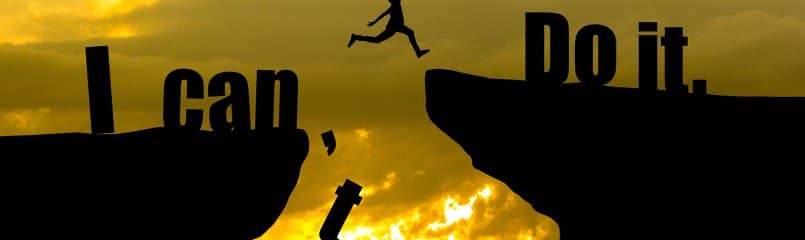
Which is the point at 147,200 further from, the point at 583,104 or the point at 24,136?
the point at 583,104

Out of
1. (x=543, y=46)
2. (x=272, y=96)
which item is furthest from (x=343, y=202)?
(x=543, y=46)

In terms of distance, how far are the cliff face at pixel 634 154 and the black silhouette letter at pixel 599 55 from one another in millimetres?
732

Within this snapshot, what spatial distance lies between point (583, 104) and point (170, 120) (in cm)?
500

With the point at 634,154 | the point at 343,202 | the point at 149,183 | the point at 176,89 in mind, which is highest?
the point at 176,89

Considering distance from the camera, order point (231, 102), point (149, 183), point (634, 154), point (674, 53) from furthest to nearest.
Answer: point (149, 183) → point (231, 102) → point (634, 154) → point (674, 53)

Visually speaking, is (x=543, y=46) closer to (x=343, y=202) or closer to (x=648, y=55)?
(x=648, y=55)

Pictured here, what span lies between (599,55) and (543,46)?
60 centimetres

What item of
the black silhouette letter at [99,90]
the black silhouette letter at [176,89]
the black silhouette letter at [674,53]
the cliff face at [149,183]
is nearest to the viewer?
the black silhouette letter at [674,53]

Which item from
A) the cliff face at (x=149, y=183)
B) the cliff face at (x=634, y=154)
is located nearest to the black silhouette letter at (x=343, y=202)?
the cliff face at (x=149, y=183)

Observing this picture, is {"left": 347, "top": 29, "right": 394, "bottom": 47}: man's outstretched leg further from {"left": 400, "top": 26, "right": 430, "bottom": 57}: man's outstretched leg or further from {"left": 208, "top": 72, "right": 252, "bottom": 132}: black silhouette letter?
{"left": 208, "top": 72, "right": 252, "bottom": 132}: black silhouette letter

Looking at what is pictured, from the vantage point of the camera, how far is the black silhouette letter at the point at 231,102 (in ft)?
58.9

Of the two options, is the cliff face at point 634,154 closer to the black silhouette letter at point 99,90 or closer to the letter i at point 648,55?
the letter i at point 648,55

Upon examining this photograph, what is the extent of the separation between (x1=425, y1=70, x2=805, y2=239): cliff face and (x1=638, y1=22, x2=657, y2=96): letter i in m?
0.48

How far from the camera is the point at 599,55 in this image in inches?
625
